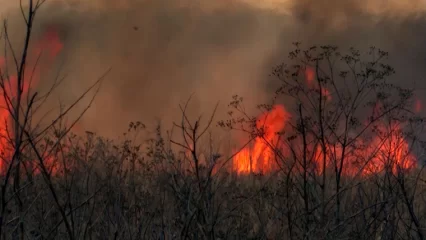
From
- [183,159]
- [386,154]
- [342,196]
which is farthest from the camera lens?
[342,196]

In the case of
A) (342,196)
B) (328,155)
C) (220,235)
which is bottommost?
(220,235)

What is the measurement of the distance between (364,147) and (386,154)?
330 mm

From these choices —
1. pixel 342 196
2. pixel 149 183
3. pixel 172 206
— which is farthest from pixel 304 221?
pixel 149 183

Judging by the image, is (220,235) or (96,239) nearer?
(220,235)

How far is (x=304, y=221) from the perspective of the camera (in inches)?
271

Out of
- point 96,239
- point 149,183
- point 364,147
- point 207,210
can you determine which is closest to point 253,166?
point 149,183

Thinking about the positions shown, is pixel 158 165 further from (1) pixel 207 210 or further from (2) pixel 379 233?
(2) pixel 379 233

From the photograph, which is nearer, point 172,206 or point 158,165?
point 172,206

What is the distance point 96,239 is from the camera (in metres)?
7.57

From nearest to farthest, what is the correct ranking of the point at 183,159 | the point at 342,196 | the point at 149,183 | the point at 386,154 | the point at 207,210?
the point at 207,210, the point at 183,159, the point at 386,154, the point at 342,196, the point at 149,183

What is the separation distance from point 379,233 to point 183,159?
307cm

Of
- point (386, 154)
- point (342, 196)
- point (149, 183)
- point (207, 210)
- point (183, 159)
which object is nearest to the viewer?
point (207, 210)

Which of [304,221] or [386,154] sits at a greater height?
[386,154]

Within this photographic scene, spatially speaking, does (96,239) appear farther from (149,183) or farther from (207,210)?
(207,210)
